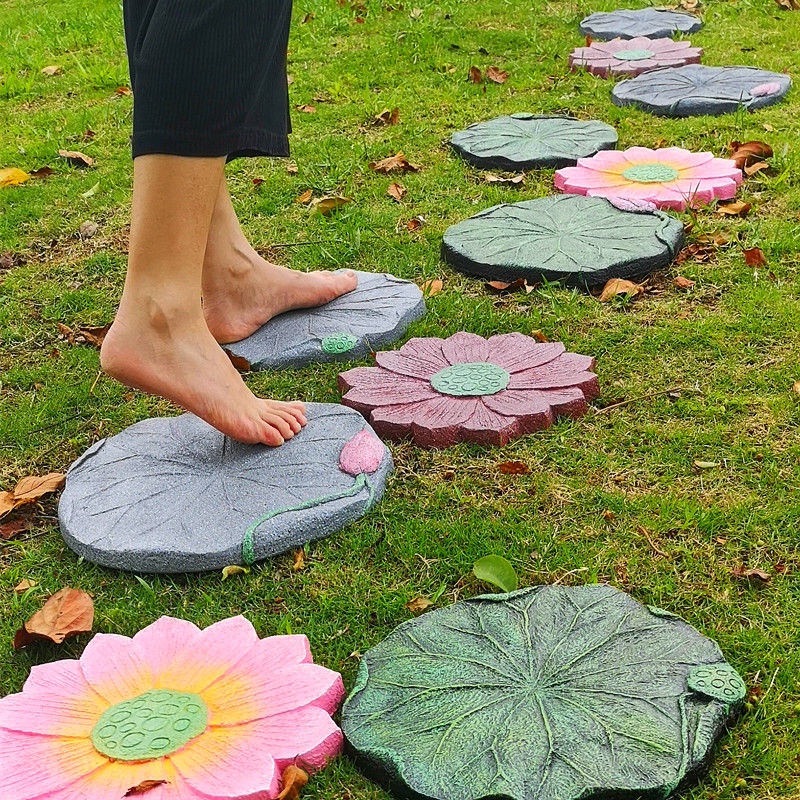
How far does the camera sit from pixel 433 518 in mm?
2094

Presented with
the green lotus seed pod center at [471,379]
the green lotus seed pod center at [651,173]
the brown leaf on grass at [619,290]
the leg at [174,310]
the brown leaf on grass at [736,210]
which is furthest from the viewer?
the green lotus seed pod center at [651,173]

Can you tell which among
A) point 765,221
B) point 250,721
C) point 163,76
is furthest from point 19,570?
point 765,221

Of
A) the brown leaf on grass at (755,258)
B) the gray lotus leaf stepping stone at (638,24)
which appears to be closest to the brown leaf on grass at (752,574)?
the brown leaf on grass at (755,258)

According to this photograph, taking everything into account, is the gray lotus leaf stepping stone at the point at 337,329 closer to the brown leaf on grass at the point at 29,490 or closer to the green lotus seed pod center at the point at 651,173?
the brown leaf on grass at the point at 29,490

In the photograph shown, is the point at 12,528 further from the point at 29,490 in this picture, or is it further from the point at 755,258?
the point at 755,258

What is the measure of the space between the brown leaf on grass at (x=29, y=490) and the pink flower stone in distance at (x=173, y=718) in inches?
22.4

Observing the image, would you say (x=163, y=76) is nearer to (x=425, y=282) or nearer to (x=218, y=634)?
(x=218, y=634)

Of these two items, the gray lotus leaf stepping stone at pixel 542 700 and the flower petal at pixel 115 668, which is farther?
the flower petal at pixel 115 668

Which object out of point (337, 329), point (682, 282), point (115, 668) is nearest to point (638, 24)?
point (682, 282)

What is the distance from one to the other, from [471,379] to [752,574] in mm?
862

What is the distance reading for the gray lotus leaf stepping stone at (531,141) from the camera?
151 inches

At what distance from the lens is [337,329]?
2.79m

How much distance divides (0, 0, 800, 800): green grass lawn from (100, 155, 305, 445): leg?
0.36 metres

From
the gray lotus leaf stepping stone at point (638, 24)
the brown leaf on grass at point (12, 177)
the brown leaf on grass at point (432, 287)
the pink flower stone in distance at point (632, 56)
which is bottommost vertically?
the brown leaf on grass at point (432, 287)
